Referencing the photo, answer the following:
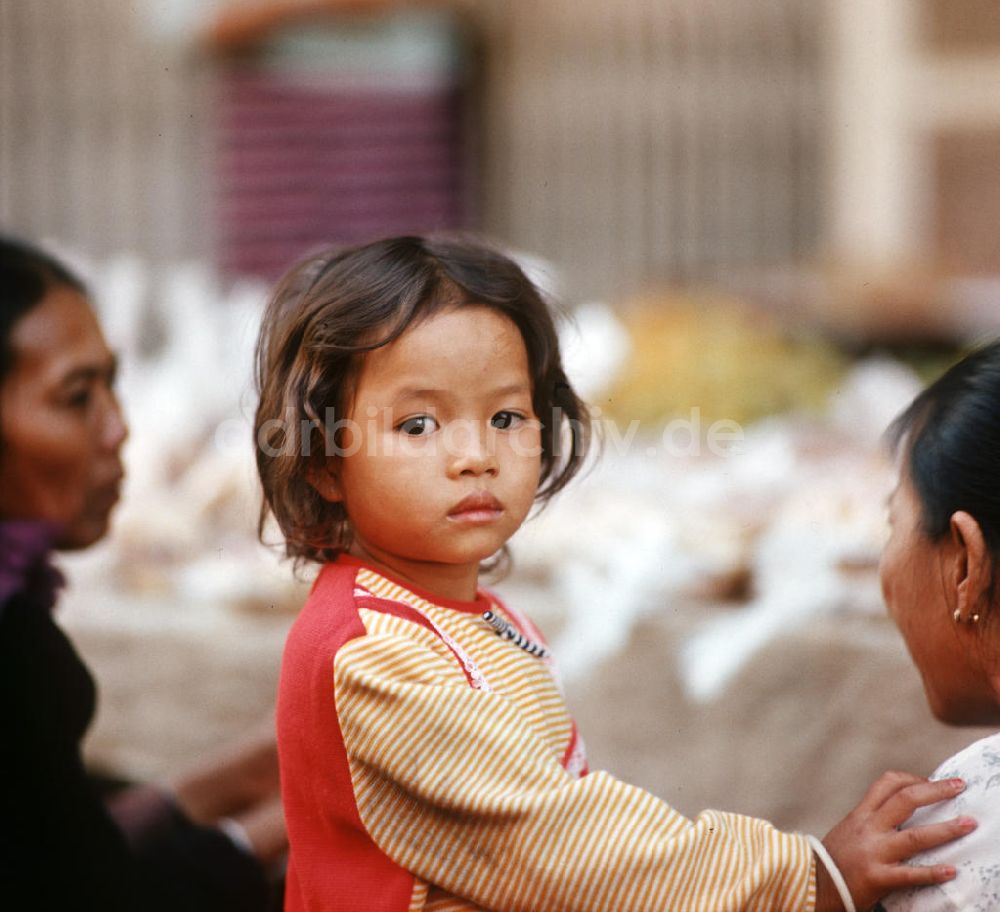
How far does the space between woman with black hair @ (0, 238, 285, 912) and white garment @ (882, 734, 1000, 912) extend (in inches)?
32.6

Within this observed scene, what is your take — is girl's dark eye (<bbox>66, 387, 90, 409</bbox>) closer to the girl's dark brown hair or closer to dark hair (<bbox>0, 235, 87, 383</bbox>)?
dark hair (<bbox>0, 235, 87, 383</bbox>)

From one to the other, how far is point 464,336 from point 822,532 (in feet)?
2.85

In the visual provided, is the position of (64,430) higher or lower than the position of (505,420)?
lower

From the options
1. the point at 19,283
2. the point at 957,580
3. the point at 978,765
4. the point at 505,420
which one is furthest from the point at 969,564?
the point at 19,283

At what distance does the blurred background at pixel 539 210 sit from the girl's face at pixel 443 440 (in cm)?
86

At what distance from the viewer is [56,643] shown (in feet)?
4.42

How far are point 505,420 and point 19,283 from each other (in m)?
0.71

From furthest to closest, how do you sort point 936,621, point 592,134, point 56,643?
point 592,134 < point 56,643 < point 936,621

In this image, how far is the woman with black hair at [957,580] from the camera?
0.94 meters

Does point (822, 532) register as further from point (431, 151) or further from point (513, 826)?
point (431, 151)

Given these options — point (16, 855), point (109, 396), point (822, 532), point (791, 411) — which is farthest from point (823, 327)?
point (16, 855)

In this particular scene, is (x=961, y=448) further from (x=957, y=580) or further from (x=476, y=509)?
(x=476, y=509)

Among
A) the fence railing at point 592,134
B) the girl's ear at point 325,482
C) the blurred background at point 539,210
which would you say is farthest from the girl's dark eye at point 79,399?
the fence railing at point 592,134

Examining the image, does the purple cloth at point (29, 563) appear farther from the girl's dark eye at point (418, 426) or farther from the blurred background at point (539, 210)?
the girl's dark eye at point (418, 426)
